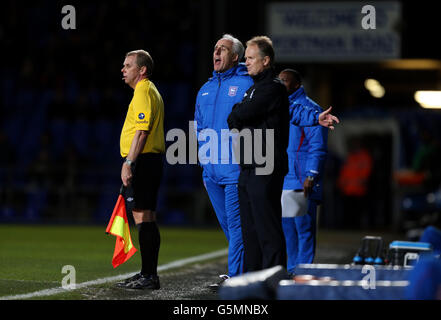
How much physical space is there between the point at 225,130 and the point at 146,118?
0.66 metres

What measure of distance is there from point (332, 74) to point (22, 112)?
8.17m

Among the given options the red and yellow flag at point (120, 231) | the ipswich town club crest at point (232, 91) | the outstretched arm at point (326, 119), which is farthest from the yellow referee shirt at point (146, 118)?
the outstretched arm at point (326, 119)

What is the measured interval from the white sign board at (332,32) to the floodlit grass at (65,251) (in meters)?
5.04

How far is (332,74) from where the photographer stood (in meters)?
23.1

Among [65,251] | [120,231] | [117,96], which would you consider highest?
[117,96]

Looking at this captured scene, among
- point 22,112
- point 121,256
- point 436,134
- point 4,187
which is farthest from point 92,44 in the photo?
point 121,256

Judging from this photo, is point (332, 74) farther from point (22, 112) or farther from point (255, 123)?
point (255, 123)

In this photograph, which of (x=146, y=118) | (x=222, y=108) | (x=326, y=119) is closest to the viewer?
(x=326, y=119)

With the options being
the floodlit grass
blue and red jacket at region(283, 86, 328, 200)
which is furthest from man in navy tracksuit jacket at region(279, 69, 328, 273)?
the floodlit grass

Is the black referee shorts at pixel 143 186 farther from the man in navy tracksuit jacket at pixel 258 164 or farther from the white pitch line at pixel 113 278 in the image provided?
the man in navy tracksuit jacket at pixel 258 164

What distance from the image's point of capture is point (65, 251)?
39.8ft

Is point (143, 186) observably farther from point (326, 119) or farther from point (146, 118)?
point (326, 119)

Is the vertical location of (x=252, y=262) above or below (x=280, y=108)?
below

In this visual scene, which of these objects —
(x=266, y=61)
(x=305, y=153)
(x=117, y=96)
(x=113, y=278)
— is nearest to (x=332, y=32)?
(x=117, y=96)
